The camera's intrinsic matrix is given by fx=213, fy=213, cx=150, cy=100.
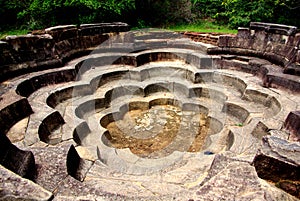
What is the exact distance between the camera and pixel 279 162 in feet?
6.93

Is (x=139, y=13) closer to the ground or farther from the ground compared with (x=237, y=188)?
farther from the ground

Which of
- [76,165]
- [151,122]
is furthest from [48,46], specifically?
[76,165]

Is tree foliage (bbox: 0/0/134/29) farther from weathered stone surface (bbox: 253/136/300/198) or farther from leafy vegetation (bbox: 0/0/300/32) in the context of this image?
weathered stone surface (bbox: 253/136/300/198)

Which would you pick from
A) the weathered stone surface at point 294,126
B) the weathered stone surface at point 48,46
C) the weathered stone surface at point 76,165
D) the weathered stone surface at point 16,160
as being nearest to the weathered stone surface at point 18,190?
the weathered stone surface at point 16,160

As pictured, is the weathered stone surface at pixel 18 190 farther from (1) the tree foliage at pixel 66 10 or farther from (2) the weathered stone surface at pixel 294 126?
(1) the tree foliage at pixel 66 10

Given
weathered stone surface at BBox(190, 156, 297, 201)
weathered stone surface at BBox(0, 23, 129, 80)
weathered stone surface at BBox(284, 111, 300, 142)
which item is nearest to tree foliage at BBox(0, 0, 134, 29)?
weathered stone surface at BBox(0, 23, 129, 80)

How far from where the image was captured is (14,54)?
568 centimetres

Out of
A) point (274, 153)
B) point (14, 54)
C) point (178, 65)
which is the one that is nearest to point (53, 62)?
point (14, 54)

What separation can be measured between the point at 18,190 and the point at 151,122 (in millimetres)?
4175

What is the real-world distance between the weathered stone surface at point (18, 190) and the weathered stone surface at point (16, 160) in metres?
0.67

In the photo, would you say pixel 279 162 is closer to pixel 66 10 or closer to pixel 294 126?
pixel 294 126

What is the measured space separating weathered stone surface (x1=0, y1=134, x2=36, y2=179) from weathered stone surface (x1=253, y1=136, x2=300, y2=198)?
2532 millimetres

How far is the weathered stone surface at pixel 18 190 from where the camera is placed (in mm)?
1525

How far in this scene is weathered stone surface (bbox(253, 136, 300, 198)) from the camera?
6.75 ft
